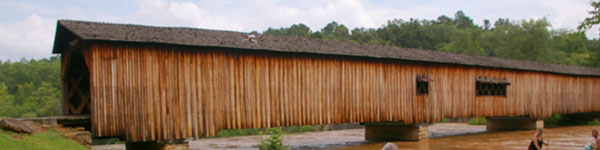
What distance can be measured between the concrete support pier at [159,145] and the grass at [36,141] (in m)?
2.63

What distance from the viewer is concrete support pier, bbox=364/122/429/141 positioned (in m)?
17.2

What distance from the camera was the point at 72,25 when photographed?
34.7 feet

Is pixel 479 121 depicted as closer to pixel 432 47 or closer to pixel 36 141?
pixel 36 141

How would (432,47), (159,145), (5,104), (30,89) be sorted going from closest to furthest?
(159,145) < (5,104) < (30,89) < (432,47)

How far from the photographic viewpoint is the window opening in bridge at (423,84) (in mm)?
16844

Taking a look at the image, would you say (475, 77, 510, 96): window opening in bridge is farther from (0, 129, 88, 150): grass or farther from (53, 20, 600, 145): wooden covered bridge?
(0, 129, 88, 150): grass

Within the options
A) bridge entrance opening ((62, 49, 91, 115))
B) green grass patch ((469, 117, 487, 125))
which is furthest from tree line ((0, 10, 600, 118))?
bridge entrance opening ((62, 49, 91, 115))

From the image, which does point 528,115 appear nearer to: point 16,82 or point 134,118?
point 134,118

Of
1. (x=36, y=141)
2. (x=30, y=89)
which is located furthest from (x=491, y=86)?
(x=30, y=89)

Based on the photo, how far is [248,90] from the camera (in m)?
12.8

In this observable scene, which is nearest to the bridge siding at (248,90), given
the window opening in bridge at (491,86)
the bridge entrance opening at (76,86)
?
the window opening in bridge at (491,86)

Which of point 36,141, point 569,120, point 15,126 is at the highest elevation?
point 15,126

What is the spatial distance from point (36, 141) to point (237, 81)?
17.2 feet

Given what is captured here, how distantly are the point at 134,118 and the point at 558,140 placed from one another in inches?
545
